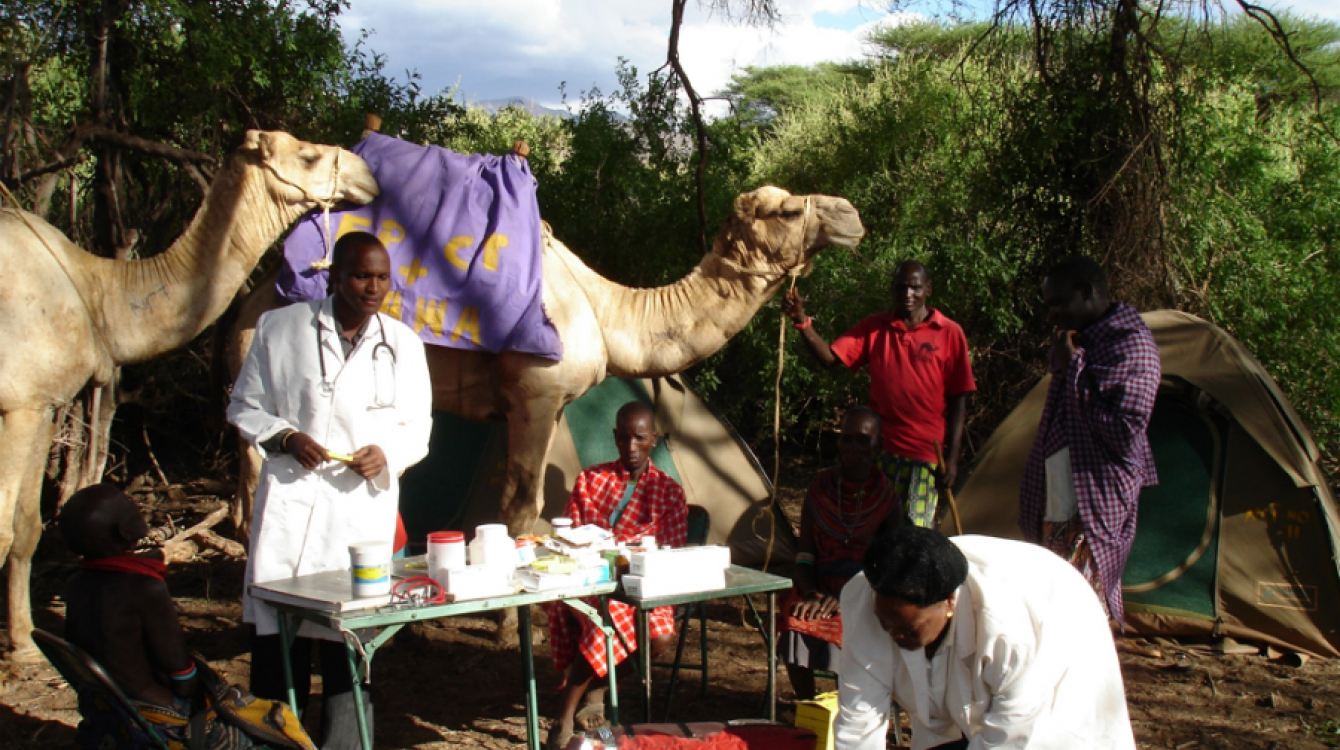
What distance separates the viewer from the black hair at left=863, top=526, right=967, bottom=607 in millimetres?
2316

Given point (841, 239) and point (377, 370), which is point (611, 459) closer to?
point (841, 239)

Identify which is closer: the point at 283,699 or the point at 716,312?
the point at 283,699

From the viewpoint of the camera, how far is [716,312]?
5602 millimetres

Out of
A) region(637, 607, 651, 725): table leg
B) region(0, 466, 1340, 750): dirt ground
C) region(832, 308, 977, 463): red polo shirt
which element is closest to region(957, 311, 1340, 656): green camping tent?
region(0, 466, 1340, 750): dirt ground

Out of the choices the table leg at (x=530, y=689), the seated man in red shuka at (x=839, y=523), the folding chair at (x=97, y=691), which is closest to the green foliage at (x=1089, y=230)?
the seated man in red shuka at (x=839, y=523)

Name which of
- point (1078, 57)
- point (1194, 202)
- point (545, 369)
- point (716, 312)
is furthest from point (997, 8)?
point (545, 369)

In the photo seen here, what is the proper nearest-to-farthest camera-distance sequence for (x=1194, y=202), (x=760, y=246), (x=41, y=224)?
(x=41, y=224) → (x=760, y=246) → (x=1194, y=202)

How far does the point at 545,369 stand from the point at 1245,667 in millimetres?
3674

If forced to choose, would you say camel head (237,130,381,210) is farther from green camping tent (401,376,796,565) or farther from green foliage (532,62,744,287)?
green foliage (532,62,744,287)

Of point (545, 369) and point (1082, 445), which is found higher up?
point (545, 369)

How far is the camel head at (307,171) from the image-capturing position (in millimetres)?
4828

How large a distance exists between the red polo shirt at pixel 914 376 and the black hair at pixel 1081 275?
44.2 inches

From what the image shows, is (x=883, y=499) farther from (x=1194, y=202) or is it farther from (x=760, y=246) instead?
(x=1194, y=202)

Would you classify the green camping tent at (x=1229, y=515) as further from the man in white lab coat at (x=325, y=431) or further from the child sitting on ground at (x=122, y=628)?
the child sitting on ground at (x=122, y=628)
